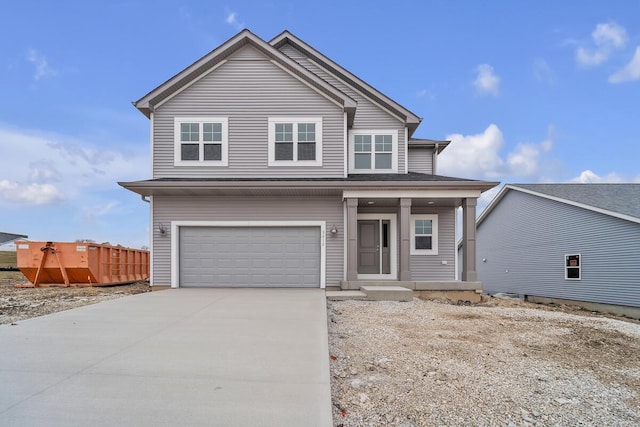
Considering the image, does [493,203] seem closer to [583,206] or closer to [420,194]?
[583,206]

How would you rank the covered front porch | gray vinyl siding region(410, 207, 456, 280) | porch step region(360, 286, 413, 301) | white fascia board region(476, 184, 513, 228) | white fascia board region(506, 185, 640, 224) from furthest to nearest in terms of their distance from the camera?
white fascia board region(476, 184, 513, 228), white fascia board region(506, 185, 640, 224), gray vinyl siding region(410, 207, 456, 280), the covered front porch, porch step region(360, 286, 413, 301)

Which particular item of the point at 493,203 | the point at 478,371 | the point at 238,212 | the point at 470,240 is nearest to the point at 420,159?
the point at 470,240

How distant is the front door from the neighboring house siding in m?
2.24

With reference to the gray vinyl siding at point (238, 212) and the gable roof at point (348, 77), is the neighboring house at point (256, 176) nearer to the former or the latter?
the gray vinyl siding at point (238, 212)

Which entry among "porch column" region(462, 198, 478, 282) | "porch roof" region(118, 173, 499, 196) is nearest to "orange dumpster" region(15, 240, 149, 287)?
"porch roof" region(118, 173, 499, 196)

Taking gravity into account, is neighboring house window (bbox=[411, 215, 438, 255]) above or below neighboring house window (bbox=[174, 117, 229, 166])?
below

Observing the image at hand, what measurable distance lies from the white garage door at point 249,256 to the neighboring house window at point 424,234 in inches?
133

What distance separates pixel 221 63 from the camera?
38.8ft

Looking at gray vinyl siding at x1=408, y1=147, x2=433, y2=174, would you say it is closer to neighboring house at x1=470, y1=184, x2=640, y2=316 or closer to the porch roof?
the porch roof

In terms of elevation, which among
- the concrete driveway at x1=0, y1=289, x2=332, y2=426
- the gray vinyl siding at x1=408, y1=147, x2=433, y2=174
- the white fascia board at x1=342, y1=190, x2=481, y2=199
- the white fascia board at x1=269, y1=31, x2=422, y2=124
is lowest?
the concrete driveway at x1=0, y1=289, x2=332, y2=426

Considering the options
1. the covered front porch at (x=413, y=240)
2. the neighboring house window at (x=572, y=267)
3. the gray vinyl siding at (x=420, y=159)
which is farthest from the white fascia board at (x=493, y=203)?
the covered front porch at (x=413, y=240)

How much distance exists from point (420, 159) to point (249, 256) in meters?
7.28

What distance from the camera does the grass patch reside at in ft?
73.7

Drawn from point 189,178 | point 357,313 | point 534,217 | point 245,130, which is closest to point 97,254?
point 189,178
